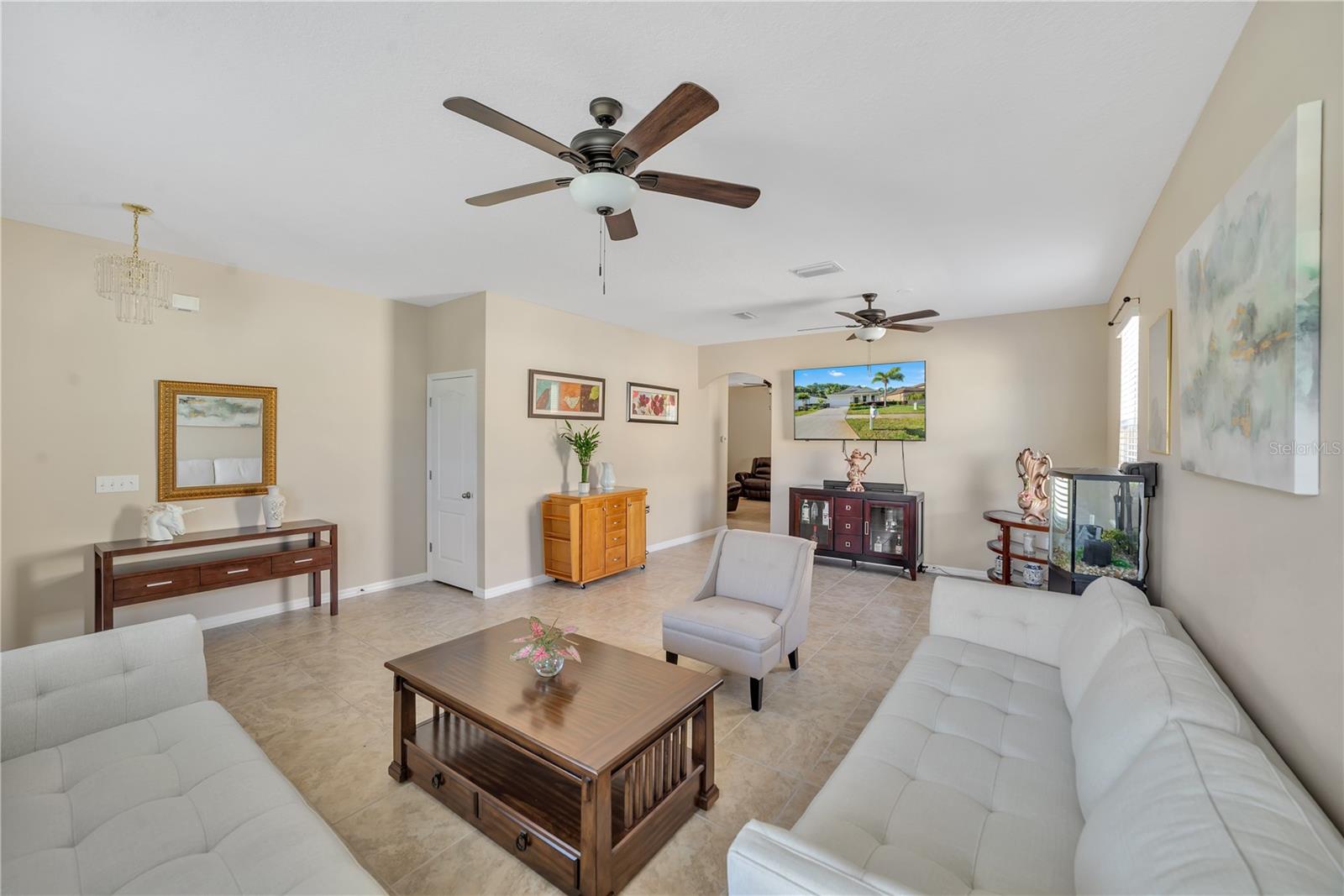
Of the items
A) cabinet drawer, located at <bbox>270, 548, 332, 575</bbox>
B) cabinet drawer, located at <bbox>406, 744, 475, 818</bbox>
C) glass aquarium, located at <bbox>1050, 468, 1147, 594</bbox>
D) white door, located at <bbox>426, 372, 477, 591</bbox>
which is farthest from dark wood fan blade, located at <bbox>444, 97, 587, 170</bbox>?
cabinet drawer, located at <bbox>270, 548, 332, 575</bbox>

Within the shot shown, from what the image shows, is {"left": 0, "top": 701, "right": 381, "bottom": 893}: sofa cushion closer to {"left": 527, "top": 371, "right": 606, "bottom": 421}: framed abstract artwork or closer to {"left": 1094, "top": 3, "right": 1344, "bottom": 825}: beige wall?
{"left": 1094, "top": 3, "right": 1344, "bottom": 825}: beige wall

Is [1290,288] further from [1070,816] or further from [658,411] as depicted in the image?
[658,411]

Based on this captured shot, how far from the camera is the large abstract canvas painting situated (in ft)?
3.68

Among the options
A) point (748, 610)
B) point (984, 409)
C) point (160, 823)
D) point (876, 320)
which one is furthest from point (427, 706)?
point (984, 409)

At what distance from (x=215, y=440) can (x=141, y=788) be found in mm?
3384

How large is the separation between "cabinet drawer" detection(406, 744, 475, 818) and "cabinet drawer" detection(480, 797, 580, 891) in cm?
10

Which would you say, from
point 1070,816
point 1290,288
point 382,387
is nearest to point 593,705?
point 1070,816

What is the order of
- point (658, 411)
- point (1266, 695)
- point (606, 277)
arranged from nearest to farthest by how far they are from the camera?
point (1266, 695)
point (606, 277)
point (658, 411)

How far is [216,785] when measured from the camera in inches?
61.4

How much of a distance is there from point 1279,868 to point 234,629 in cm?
534

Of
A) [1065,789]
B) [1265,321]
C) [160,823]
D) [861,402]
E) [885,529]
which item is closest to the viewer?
[1265,321]

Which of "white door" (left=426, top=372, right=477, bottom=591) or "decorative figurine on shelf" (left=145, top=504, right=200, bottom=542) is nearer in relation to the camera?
"decorative figurine on shelf" (left=145, top=504, right=200, bottom=542)

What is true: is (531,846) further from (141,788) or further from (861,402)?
(861,402)

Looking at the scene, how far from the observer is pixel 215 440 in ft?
13.5
